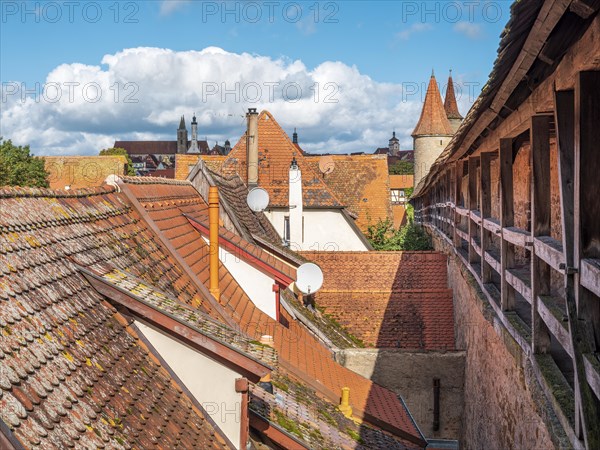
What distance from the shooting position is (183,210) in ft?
34.0

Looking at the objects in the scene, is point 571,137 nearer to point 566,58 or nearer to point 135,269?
point 566,58

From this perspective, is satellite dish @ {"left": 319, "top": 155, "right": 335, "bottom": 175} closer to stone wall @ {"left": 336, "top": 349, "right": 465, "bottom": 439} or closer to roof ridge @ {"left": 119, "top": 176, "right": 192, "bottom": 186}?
stone wall @ {"left": 336, "top": 349, "right": 465, "bottom": 439}

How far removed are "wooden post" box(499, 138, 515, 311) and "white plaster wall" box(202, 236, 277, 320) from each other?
4343 millimetres

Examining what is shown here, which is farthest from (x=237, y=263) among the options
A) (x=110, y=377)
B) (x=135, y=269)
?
(x=110, y=377)

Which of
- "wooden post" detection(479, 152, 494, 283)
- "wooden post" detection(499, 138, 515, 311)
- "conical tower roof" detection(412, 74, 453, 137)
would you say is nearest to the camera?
"wooden post" detection(499, 138, 515, 311)

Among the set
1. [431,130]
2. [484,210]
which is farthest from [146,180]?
[431,130]

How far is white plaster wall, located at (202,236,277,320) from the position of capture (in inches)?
412

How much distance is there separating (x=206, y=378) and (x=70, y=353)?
4.58ft

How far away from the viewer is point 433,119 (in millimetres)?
47406

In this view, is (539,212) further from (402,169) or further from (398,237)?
(402,169)

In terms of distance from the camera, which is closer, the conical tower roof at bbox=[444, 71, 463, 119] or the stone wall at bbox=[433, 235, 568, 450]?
the stone wall at bbox=[433, 235, 568, 450]

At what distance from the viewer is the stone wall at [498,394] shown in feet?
16.5

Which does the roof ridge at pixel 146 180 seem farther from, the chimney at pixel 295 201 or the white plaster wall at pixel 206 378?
the chimney at pixel 295 201

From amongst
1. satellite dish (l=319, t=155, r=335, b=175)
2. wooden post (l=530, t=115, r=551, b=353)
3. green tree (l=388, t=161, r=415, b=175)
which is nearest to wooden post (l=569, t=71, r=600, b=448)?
wooden post (l=530, t=115, r=551, b=353)
